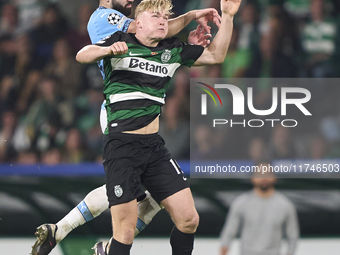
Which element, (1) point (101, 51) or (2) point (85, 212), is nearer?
(1) point (101, 51)

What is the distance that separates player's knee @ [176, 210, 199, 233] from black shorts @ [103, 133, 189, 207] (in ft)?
0.54

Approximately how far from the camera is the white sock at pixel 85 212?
149 inches

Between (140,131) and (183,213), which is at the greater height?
(140,131)

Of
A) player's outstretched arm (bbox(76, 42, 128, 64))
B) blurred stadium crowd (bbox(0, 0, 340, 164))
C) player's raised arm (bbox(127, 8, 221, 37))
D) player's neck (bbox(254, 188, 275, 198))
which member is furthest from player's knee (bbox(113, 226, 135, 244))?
blurred stadium crowd (bbox(0, 0, 340, 164))

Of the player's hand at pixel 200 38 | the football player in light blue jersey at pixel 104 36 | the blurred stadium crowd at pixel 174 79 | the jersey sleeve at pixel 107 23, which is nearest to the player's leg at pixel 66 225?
the football player in light blue jersey at pixel 104 36

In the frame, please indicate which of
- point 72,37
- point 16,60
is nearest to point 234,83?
point 72,37

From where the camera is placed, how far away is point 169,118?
5695 mm

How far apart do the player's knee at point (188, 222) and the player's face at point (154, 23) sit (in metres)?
1.06

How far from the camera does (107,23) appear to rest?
3576 mm

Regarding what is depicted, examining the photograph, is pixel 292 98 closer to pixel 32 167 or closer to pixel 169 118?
pixel 169 118

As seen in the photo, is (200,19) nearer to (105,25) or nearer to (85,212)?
(105,25)

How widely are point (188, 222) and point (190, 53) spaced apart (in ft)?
3.38

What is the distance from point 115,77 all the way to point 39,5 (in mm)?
3763

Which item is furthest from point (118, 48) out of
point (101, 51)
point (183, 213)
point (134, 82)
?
point (183, 213)
